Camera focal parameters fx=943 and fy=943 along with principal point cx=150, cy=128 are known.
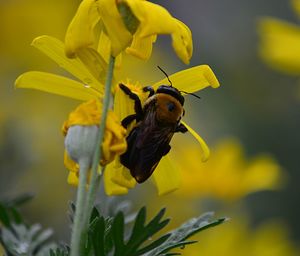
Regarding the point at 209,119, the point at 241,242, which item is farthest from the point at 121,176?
the point at 209,119

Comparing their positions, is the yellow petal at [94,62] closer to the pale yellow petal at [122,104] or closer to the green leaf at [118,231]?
the pale yellow petal at [122,104]

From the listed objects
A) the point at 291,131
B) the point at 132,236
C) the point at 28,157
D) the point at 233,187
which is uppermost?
the point at 132,236

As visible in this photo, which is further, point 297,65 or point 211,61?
point 211,61

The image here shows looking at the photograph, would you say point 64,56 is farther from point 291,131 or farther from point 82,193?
point 291,131

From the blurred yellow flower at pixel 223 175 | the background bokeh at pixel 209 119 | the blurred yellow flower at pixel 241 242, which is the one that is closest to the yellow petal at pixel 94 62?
the background bokeh at pixel 209 119

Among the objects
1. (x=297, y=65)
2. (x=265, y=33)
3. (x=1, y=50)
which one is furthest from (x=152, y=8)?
(x=1, y=50)

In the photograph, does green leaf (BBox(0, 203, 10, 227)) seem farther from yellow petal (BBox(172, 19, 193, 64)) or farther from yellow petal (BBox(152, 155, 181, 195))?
yellow petal (BBox(172, 19, 193, 64))
